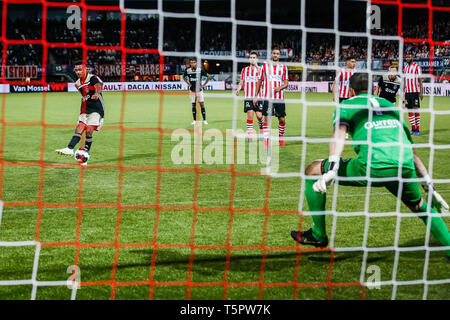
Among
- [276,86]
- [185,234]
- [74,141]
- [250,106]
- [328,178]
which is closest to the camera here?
[328,178]

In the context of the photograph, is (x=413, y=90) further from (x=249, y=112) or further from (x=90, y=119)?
(x=90, y=119)

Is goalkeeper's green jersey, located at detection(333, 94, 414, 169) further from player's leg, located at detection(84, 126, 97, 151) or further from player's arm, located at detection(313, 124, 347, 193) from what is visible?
player's leg, located at detection(84, 126, 97, 151)

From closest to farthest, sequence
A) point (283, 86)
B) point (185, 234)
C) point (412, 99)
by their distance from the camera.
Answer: point (185, 234)
point (283, 86)
point (412, 99)

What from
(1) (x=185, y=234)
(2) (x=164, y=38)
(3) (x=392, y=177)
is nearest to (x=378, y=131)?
(3) (x=392, y=177)

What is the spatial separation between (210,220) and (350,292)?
2113 mm

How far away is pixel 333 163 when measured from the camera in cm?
413

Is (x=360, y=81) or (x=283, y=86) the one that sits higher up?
(x=283, y=86)

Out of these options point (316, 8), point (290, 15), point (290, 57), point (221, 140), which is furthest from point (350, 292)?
point (290, 15)

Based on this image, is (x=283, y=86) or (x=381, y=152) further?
(x=283, y=86)

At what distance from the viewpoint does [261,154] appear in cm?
1007

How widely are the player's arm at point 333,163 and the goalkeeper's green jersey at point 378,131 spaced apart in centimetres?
16

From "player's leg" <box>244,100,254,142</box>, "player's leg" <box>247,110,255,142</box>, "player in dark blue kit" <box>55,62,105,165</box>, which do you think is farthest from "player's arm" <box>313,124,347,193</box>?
"player's leg" <box>247,110,255,142</box>

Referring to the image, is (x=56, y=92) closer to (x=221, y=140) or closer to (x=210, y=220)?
(x=221, y=140)

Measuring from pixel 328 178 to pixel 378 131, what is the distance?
65 cm
